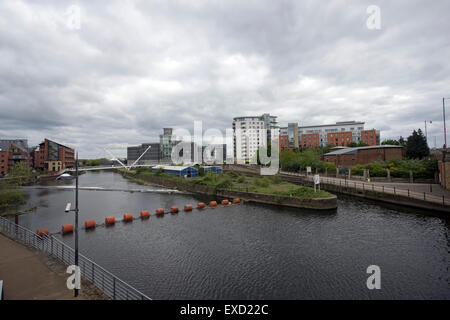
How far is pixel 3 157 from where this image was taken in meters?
69.5

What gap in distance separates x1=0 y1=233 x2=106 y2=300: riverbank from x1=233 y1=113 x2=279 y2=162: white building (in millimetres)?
94475

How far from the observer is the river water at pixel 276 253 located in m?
10.9

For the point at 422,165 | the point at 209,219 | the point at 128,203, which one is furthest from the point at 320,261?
the point at 422,165

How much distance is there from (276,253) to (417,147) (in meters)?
56.0

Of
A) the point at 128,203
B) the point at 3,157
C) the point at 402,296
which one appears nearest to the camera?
the point at 402,296

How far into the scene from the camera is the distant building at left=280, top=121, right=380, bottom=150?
311 feet

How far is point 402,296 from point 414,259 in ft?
15.3

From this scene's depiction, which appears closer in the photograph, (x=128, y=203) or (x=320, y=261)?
(x=320, y=261)

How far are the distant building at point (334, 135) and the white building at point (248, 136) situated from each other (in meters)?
10.00

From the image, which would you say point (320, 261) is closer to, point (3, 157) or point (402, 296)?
point (402, 296)

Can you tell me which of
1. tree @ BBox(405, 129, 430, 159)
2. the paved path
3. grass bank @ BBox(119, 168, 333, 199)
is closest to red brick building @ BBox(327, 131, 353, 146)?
tree @ BBox(405, 129, 430, 159)

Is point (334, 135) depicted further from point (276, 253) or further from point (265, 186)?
point (276, 253)

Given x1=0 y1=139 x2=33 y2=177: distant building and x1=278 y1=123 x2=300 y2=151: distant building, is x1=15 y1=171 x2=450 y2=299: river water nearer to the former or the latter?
x1=0 y1=139 x2=33 y2=177: distant building
